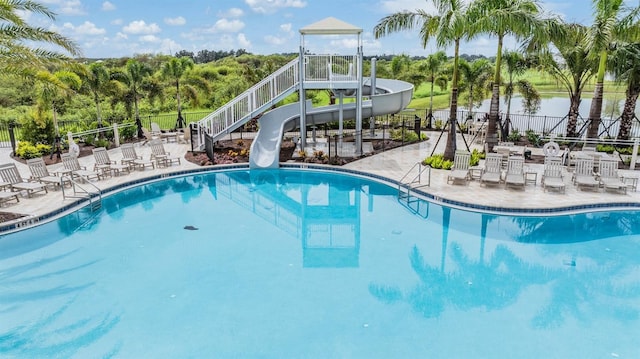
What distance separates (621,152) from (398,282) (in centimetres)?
1268

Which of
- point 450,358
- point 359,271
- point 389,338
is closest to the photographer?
point 450,358

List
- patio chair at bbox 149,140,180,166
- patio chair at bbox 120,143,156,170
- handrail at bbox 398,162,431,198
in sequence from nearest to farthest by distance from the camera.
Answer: handrail at bbox 398,162,431,198
patio chair at bbox 120,143,156,170
patio chair at bbox 149,140,180,166

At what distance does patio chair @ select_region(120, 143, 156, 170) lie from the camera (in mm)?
15117

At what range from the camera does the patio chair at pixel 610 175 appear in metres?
12.2

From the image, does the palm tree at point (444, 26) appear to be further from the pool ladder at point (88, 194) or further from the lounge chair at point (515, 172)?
the pool ladder at point (88, 194)

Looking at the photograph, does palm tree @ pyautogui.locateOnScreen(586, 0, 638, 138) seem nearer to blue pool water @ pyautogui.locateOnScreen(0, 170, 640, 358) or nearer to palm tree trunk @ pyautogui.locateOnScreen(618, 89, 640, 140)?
palm tree trunk @ pyautogui.locateOnScreen(618, 89, 640, 140)

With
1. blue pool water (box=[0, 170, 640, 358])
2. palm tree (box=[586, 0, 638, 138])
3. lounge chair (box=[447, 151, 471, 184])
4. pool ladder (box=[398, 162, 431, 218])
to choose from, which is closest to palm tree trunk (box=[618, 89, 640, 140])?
palm tree (box=[586, 0, 638, 138])

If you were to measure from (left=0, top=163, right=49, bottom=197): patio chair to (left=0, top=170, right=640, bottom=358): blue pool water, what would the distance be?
181cm

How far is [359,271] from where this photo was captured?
8.65 m

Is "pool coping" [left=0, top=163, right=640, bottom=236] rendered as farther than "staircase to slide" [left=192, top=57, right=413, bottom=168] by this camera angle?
No

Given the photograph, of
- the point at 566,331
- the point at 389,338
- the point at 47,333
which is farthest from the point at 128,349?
the point at 566,331

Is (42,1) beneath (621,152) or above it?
above

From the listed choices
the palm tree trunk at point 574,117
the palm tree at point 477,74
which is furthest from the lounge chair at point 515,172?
the palm tree at point 477,74

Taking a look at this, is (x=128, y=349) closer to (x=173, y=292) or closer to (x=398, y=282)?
(x=173, y=292)
